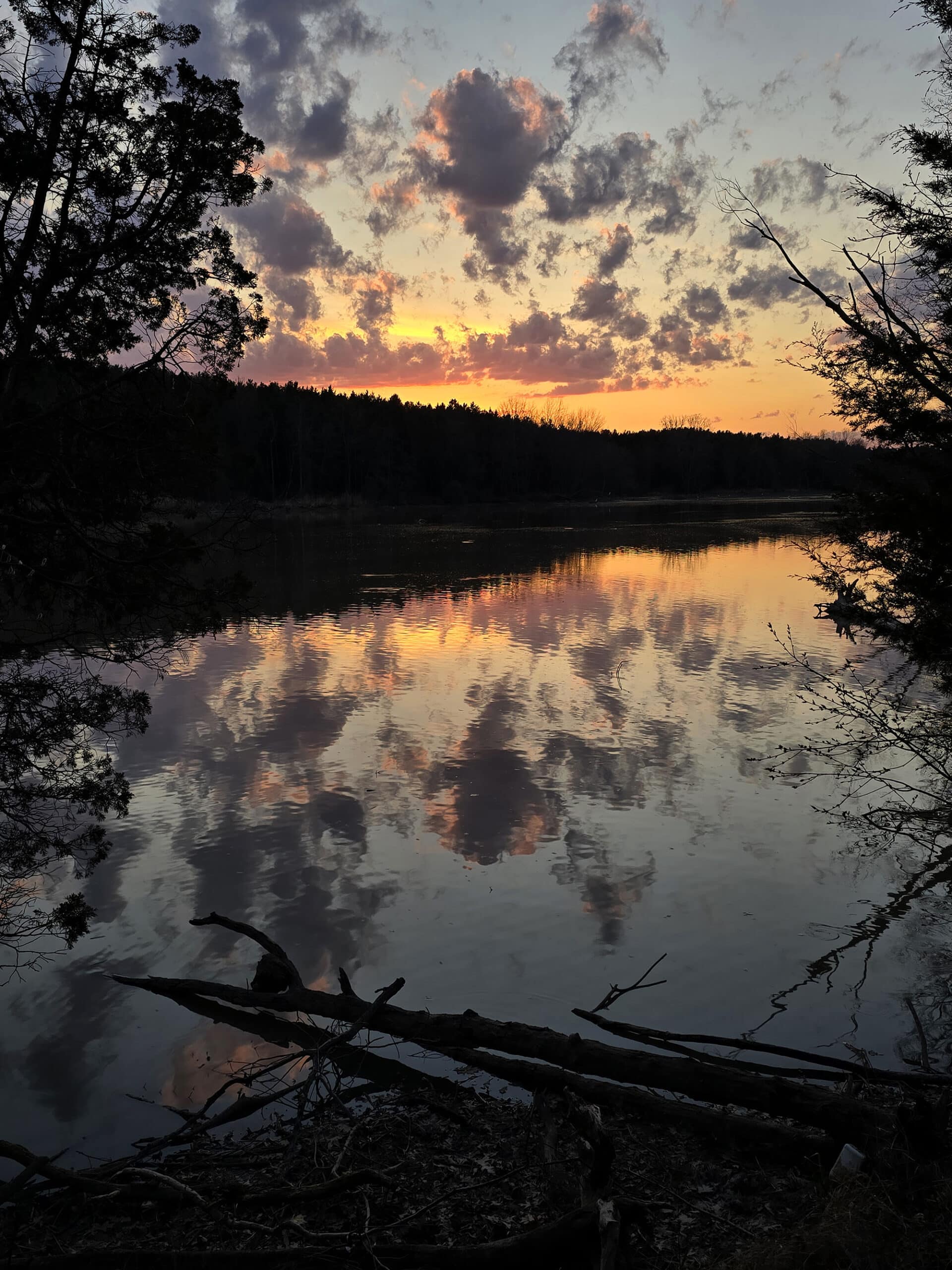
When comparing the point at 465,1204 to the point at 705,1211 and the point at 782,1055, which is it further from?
the point at 782,1055

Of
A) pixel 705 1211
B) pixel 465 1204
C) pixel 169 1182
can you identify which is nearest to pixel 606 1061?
pixel 705 1211

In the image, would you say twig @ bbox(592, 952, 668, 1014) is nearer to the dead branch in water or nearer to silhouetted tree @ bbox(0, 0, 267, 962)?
the dead branch in water

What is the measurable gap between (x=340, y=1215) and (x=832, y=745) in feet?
31.9

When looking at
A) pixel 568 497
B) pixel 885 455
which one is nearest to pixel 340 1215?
pixel 885 455

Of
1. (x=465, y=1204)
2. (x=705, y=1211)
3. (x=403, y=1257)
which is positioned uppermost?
(x=403, y=1257)

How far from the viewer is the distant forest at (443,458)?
92250 millimetres

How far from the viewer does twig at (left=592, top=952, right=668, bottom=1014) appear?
19.4ft

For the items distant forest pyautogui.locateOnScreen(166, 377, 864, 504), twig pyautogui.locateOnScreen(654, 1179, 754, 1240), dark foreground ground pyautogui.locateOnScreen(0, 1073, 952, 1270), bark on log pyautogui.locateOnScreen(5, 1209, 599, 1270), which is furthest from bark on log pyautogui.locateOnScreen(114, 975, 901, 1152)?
distant forest pyautogui.locateOnScreen(166, 377, 864, 504)

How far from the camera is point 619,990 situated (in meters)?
6.04

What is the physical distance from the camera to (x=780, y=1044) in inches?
236

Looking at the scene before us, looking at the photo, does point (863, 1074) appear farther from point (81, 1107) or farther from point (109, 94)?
point (109, 94)

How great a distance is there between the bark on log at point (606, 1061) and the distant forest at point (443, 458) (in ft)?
208

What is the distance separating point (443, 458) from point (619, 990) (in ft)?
347

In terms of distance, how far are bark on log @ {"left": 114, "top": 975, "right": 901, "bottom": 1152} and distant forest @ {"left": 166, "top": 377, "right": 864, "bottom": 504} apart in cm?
Result: 6339
